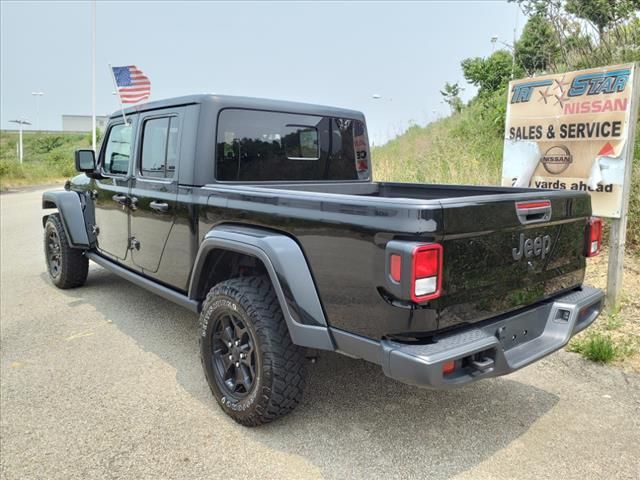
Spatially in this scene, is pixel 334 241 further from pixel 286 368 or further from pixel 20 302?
pixel 20 302

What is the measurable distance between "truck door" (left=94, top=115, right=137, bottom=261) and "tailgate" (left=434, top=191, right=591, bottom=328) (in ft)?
10.0

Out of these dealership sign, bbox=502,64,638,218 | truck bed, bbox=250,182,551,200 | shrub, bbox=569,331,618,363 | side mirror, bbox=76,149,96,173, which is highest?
dealership sign, bbox=502,64,638,218

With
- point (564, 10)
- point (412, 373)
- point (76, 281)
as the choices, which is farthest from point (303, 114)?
point (564, 10)

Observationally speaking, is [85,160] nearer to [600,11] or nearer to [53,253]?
[53,253]

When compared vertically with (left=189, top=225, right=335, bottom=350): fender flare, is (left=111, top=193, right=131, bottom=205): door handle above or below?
above

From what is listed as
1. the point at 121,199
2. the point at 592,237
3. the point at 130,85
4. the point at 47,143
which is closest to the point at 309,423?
the point at 592,237

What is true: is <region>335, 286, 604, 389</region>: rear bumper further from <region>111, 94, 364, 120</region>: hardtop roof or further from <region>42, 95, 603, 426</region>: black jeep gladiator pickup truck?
<region>111, 94, 364, 120</region>: hardtop roof

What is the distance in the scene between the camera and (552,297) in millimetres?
3016

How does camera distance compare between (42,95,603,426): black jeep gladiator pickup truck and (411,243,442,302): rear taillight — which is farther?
(42,95,603,426): black jeep gladiator pickup truck

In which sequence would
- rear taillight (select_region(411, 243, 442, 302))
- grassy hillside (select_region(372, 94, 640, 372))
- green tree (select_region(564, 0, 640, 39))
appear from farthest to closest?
1. green tree (select_region(564, 0, 640, 39))
2. grassy hillside (select_region(372, 94, 640, 372))
3. rear taillight (select_region(411, 243, 442, 302))

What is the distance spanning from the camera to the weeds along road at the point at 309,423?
2680mm

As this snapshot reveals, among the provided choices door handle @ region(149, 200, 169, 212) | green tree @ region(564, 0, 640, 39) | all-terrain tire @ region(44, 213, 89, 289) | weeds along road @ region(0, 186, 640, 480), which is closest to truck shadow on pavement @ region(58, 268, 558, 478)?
weeds along road @ region(0, 186, 640, 480)

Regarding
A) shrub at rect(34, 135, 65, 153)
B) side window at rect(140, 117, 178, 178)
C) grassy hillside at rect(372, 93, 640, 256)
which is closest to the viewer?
side window at rect(140, 117, 178, 178)

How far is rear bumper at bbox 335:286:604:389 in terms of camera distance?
225cm
